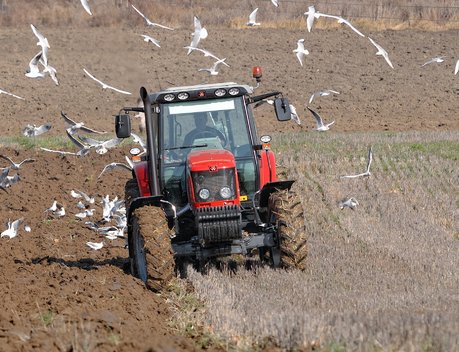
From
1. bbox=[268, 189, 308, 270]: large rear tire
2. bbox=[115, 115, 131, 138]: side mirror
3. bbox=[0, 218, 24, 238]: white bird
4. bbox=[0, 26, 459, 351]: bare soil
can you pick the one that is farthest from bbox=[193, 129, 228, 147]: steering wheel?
bbox=[0, 218, 24, 238]: white bird

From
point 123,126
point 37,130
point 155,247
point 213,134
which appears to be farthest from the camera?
point 37,130

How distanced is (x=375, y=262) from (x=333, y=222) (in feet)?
9.81

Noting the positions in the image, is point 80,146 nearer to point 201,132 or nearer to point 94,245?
point 94,245

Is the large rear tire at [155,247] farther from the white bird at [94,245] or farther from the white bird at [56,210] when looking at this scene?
the white bird at [56,210]

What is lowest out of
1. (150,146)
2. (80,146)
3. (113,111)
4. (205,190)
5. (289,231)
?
(113,111)

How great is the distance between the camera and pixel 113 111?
1220 inches

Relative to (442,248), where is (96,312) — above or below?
above

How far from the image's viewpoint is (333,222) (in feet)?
44.0

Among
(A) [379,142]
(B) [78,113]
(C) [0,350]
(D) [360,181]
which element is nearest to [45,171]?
(D) [360,181]

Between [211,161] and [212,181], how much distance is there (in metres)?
0.20

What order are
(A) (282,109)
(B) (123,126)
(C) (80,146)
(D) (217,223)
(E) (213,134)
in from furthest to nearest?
(C) (80,146) < (E) (213,134) < (A) (282,109) < (B) (123,126) < (D) (217,223)

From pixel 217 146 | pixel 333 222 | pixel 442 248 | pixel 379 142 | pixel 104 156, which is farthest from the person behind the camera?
pixel 379 142

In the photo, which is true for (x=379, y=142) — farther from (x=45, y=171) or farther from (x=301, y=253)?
(x=301, y=253)

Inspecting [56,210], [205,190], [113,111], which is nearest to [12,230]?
[56,210]
